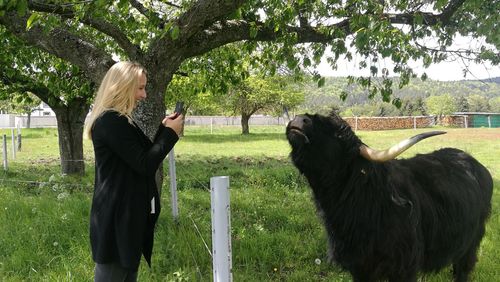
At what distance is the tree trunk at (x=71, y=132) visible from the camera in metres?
11.8

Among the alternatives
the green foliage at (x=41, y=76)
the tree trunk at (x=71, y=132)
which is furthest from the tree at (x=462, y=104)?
the green foliage at (x=41, y=76)

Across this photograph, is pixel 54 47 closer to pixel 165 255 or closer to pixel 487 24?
pixel 165 255

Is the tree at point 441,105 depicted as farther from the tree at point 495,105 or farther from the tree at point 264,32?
the tree at point 264,32

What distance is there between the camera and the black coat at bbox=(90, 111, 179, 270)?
255 cm

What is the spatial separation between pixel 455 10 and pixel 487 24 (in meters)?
1.34

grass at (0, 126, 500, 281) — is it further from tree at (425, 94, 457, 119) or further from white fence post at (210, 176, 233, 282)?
tree at (425, 94, 457, 119)

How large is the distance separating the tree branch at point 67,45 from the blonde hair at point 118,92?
10.3 ft

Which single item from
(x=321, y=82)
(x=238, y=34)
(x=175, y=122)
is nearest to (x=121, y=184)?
(x=175, y=122)

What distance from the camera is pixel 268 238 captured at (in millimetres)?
5316

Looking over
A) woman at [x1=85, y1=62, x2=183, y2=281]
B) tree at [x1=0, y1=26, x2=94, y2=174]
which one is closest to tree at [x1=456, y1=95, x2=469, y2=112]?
tree at [x1=0, y1=26, x2=94, y2=174]

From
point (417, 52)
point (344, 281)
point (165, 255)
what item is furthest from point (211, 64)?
point (344, 281)

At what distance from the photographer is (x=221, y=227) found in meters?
2.29

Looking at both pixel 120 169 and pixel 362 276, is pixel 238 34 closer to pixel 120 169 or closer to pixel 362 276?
pixel 362 276

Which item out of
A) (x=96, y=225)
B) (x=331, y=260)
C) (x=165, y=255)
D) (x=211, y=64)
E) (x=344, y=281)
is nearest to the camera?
(x=96, y=225)
